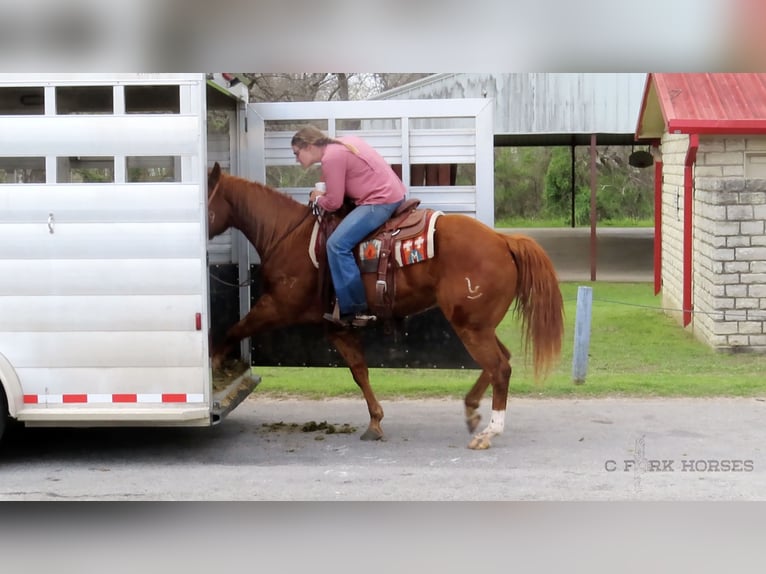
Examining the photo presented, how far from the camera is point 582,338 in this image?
8.98 meters

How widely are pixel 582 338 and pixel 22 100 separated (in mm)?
5097

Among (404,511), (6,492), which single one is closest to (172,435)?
(6,492)

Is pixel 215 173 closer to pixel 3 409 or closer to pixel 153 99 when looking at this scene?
pixel 153 99

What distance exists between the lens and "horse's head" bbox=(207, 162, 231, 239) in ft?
22.5

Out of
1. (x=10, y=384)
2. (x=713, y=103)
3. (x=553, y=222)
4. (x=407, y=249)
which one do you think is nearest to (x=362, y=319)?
(x=407, y=249)

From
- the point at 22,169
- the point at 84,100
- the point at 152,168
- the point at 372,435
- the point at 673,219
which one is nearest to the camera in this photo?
the point at 22,169

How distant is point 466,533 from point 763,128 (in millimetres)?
5957

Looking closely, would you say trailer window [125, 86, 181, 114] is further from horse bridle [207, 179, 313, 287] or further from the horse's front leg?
the horse's front leg

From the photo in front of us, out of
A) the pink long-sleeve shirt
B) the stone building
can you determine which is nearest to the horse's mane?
the pink long-sleeve shirt

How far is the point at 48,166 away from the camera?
20.1ft

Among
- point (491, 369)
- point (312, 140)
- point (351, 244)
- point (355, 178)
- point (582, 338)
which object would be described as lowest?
point (582, 338)

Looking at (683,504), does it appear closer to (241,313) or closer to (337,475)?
(337,475)

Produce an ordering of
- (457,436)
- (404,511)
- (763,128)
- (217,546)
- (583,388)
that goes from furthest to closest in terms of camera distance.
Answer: (763,128), (583,388), (457,436), (404,511), (217,546)

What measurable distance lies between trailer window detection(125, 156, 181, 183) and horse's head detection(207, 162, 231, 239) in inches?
21.4
